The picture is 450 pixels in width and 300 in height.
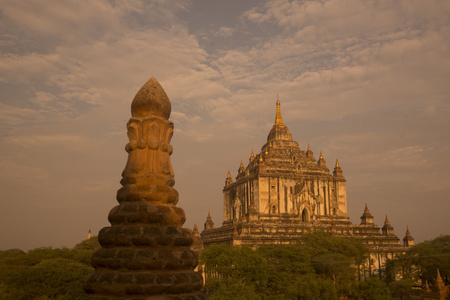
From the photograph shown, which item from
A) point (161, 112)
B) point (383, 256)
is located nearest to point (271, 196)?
point (383, 256)

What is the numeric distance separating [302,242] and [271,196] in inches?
392

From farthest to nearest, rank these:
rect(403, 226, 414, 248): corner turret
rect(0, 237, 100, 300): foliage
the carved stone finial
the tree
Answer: rect(403, 226, 414, 248): corner turret
the tree
rect(0, 237, 100, 300): foliage
the carved stone finial

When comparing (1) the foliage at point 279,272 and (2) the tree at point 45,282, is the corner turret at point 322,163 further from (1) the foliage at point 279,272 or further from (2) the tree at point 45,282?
(2) the tree at point 45,282

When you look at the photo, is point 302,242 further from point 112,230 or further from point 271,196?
point 112,230

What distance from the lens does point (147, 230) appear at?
9.45 meters

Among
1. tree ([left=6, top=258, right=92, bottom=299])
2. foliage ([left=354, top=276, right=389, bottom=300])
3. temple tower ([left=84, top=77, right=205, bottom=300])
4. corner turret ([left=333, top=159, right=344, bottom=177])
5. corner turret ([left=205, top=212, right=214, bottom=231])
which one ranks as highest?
corner turret ([left=333, top=159, right=344, bottom=177])

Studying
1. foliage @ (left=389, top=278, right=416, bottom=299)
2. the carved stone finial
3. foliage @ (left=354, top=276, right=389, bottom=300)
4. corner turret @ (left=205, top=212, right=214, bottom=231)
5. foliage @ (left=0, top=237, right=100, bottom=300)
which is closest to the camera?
the carved stone finial

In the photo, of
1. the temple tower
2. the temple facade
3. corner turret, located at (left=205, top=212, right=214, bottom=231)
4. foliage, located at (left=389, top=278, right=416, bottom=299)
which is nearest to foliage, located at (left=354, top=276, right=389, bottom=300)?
foliage, located at (left=389, top=278, right=416, bottom=299)

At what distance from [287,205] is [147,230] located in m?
55.1

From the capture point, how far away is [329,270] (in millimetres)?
42531

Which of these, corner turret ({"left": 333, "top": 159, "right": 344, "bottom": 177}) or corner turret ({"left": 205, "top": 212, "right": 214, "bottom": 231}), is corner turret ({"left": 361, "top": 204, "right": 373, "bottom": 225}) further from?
corner turret ({"left": 205, "top": 212, "right": 214, "bottom": 231})

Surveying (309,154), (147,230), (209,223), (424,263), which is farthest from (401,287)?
(147,230)

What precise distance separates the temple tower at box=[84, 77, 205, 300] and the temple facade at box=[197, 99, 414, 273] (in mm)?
44811

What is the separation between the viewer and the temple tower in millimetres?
9031
